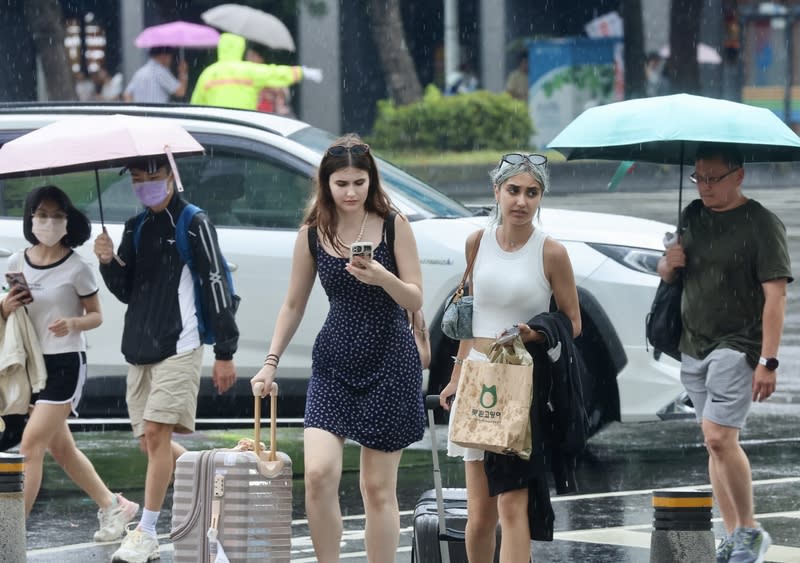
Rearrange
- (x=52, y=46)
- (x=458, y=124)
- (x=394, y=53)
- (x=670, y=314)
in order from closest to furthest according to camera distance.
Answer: (x=670, y=314) < (x=52, y=46) < (x=458, y=124) < (x=394, y=53)

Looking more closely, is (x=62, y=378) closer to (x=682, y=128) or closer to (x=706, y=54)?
(x=682, y=128)

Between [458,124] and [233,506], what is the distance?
2313 centimetres

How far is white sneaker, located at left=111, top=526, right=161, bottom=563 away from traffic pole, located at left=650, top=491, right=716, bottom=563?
240cm

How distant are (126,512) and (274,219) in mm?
2178

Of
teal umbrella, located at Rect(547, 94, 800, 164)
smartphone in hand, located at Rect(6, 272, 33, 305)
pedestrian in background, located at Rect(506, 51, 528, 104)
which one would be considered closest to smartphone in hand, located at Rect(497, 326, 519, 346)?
teal umbrella, located at Rect(547, 94, 800, 164)

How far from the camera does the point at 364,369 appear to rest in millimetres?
6199

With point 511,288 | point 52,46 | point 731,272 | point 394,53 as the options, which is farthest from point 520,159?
point 394,53

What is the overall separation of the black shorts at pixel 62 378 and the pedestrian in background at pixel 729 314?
273 cm

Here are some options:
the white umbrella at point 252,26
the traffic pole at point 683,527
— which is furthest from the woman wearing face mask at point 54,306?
the white umbrella at point 252,26

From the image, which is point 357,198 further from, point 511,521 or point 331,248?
point 511,521

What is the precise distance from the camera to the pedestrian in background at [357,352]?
612 cm

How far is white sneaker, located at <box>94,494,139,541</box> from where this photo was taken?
786cm

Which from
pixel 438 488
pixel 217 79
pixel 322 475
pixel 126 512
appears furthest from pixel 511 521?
pixel 217 79

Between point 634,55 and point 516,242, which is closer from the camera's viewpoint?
point 516,242
